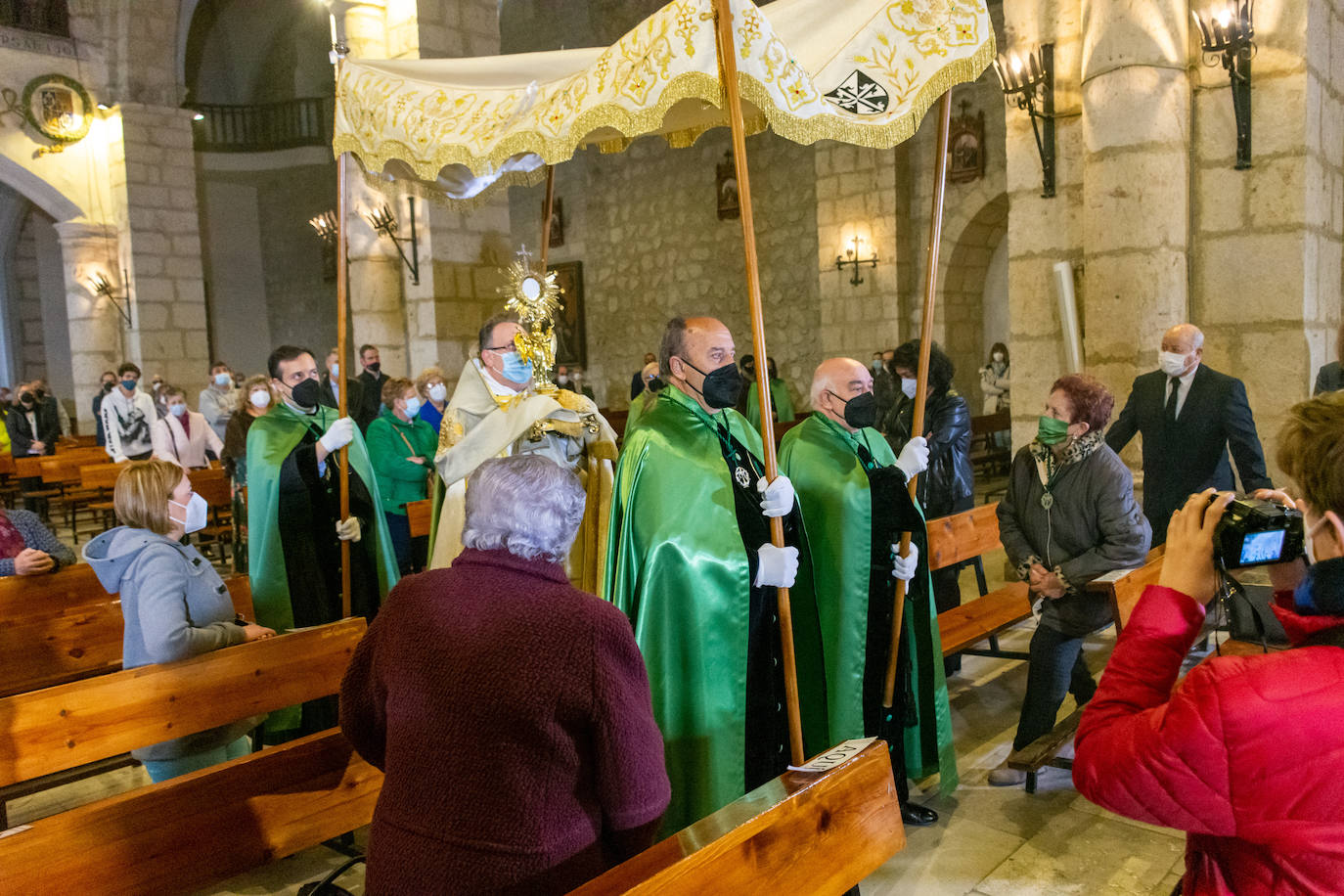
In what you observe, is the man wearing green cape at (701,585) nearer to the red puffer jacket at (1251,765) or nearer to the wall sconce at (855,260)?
the red puffer jacket at (1251,765)

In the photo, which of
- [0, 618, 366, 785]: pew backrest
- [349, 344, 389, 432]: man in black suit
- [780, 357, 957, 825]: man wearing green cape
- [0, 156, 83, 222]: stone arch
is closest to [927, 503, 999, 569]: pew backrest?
[780, 357, 957, 825]: man wearing green cape

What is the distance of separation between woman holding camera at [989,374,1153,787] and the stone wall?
31.0ft

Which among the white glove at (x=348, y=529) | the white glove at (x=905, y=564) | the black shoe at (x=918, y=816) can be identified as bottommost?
the black shoe at (x=918, y=816)

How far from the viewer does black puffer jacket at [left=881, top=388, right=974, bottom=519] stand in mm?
4629

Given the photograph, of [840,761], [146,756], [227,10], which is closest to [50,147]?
[227,10]

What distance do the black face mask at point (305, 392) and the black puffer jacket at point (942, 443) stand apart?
2740 millimetres

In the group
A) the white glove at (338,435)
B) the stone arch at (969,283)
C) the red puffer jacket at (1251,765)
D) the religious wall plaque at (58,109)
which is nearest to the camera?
the red puffer jacket at (1251,765)

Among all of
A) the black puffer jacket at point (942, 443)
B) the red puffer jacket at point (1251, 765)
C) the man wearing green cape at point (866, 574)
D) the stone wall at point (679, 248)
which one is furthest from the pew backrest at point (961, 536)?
the stone wall at point (679, 248)

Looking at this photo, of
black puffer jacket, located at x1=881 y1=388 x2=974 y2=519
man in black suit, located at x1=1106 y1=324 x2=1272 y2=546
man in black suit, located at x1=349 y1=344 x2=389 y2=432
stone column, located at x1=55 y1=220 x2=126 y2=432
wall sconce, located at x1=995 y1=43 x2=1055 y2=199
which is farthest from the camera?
stone column, located at x1=55 y1=220 x2=126 y2=432

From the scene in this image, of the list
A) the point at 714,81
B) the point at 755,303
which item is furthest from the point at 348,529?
the point at 714,81

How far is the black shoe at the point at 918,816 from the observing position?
3143 millimetres

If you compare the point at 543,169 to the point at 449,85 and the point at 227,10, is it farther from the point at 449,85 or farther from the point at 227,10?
the point at 227,10

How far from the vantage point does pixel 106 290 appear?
45.8 ft

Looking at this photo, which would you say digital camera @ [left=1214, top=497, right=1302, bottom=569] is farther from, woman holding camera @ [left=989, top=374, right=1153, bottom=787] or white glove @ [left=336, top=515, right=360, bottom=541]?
white glove @ [left=336, top=515, right=360, bottom=541]
